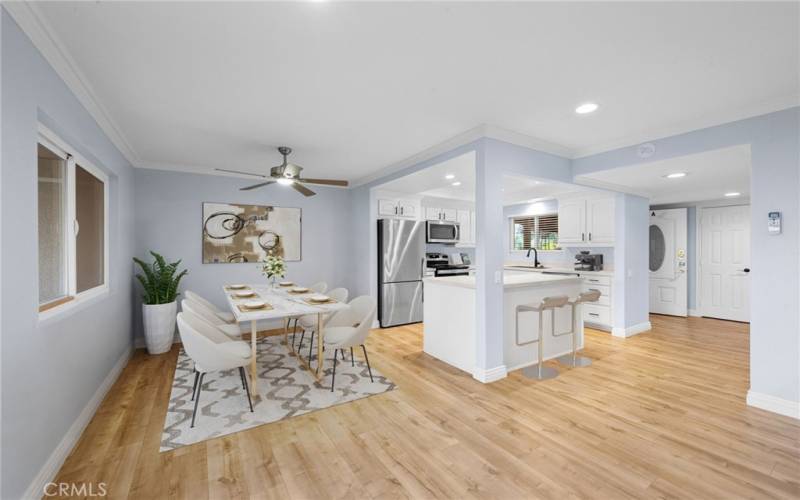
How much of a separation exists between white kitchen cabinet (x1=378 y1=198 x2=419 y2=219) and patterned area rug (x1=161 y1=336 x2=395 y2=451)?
2601 millimetres

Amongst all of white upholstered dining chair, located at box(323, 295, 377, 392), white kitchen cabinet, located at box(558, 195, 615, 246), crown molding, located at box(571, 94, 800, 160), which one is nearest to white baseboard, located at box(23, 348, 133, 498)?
white upholstered dining chair, located at box(323, 295, 377, 392)

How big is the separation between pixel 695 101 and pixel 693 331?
4.23m

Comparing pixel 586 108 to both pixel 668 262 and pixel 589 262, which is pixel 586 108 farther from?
pixel 668 262

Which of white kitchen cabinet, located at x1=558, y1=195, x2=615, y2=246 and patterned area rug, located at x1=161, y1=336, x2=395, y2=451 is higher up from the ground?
white kitchen cabinet, located at x1=558, y1=195, x2=615, y2=246

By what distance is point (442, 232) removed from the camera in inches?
252

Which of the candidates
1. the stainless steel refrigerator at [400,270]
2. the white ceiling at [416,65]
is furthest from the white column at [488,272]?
the stainless steel refrigerator at [400,270]

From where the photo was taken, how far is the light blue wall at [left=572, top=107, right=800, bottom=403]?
2568mm

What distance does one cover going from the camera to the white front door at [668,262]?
6449 mm

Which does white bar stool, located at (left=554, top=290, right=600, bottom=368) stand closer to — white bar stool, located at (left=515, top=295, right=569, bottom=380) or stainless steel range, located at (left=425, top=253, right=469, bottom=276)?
white bar stool, located at (left=515, top=295, right=569, bottom=380)

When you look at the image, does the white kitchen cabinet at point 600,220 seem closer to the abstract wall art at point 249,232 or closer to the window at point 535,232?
the window at point 535,232

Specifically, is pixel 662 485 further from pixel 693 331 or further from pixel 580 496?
pixel 693 331

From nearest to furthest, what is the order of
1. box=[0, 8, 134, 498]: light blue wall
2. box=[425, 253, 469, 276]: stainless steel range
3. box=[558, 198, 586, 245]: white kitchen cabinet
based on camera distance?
box=[0, 8, 134, 498]: light blue wall → box=[558, 198, 586, 245]: white kitchen cabinet → box=[425, 253, 469, 276]: stainless steel range

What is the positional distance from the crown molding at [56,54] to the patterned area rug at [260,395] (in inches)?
96.2

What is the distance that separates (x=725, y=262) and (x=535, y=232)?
3305mm
